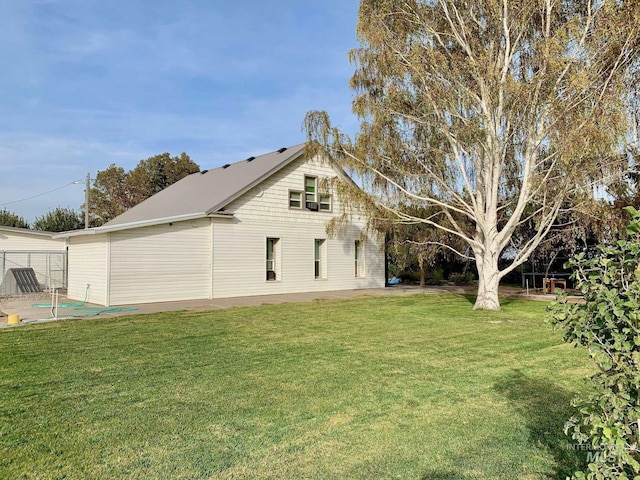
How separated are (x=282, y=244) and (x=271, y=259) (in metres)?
0.82

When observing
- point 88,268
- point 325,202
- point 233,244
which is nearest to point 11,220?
point 88,268

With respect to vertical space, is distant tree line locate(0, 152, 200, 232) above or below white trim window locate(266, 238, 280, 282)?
above

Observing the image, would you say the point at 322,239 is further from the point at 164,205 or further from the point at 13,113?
the point at 13,113

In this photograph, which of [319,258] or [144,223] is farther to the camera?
[319,258]

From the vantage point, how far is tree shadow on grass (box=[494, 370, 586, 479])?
11.2 feet

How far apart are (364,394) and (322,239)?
51.1 feet

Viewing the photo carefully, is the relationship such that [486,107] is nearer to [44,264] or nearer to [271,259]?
[271,259]

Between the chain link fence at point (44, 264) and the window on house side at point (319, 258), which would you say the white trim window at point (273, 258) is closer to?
the window on house side at point (319, 258)

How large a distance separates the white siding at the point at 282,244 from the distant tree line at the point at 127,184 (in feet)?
84.7

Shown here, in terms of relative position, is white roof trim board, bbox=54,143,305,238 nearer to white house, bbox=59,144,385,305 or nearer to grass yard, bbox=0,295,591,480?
white house, bbox=59,144,385,305

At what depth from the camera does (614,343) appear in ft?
6.44

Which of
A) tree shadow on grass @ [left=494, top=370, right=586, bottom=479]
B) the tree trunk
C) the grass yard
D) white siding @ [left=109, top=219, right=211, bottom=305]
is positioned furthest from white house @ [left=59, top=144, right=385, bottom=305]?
tree shadow on grass @ [left=494, top=370, right=586, bottom=479]

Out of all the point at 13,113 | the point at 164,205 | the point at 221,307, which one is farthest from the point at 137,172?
the point at 221,307

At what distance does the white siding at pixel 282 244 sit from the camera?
57.1ft
